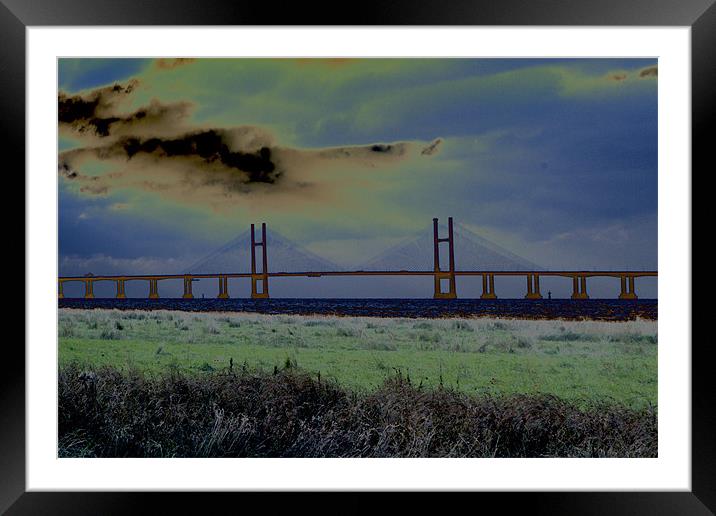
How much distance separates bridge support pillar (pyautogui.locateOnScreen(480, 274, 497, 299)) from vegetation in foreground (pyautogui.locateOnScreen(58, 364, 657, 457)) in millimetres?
3420

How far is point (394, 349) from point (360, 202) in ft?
6.02

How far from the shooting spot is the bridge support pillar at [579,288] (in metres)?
7.27

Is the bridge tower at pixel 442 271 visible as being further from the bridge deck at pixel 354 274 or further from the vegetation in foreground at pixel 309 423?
the vegetation in foreground at pixel 309 423

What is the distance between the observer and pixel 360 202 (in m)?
7.49

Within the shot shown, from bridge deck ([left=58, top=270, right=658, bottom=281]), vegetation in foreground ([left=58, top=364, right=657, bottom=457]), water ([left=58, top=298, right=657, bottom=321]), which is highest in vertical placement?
bridge deck ([left=58, top=270, right=658, bottom=281])

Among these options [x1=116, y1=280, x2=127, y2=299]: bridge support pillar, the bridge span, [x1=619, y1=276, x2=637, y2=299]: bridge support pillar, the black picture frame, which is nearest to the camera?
the black picture frame

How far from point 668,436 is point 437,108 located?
5.48m

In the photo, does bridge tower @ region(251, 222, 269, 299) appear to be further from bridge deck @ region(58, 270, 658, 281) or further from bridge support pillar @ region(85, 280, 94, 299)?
bridge support pillar @ region(85, 280, 94, 299)

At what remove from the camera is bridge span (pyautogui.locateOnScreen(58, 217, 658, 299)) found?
7.02 metres

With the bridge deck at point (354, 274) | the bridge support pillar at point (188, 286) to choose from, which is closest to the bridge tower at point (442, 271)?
the bridge deck at point (354, 274)

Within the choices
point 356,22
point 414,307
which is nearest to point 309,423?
point 356,22

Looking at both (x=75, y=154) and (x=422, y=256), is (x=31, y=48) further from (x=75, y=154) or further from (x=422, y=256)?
(x=422, y=256)

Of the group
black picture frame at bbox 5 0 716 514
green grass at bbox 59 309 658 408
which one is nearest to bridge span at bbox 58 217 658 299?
green grass at bbox 59 309 658 408

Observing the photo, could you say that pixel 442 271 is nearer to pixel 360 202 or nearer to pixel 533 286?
pixel 533 286
